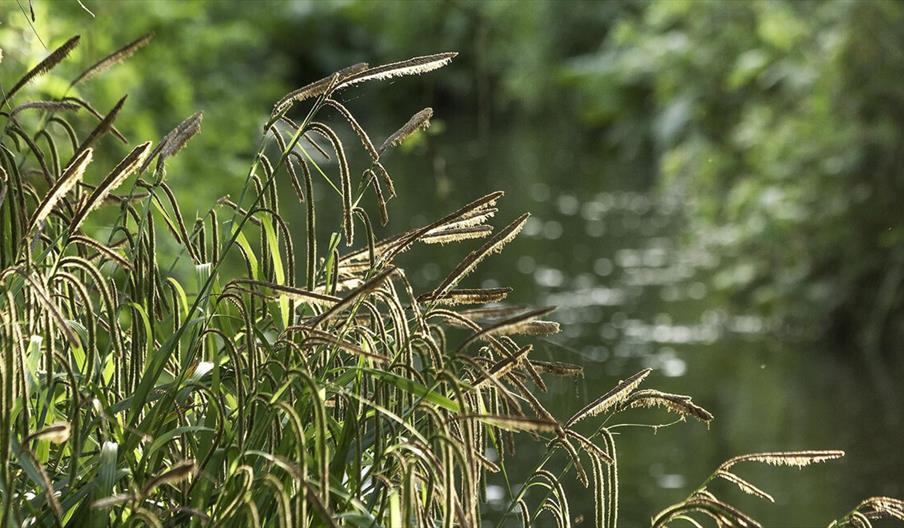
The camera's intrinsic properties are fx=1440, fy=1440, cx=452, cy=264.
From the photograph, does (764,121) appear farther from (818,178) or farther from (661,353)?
(661,353)

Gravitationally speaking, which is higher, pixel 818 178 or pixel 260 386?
pixel 818 178

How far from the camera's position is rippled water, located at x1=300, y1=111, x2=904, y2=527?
5.61m

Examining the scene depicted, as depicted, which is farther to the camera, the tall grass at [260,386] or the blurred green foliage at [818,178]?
the blurred green foliage at [818,178]

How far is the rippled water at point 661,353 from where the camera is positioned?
221 inches

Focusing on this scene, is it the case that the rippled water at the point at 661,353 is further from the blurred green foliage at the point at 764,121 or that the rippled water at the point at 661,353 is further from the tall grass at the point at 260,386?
the blurred green foliage at the point at 764,121

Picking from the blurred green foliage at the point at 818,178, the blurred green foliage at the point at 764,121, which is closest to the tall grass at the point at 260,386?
the blurred green foliage at the point at 764,121

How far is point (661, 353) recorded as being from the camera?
801cm

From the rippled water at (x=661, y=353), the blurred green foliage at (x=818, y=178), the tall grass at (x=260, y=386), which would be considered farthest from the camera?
the blurred green foliage at (x=818, y=178)

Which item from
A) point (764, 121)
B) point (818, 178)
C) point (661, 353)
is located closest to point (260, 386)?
point (661, 353)

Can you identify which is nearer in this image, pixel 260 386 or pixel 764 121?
pixel 260 386

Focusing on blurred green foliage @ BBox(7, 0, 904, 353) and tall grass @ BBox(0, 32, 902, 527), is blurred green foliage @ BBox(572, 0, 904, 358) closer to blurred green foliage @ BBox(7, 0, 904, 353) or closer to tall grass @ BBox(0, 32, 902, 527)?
blurred green foliage @ BBox(7, 0, 904, 353)

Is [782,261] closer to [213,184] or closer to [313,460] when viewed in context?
[213,184]

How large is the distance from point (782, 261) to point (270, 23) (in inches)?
649

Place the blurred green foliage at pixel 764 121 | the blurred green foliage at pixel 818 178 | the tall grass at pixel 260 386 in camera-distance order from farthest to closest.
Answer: the blurred green foliage at pixel 818 178 → the blurred green foliage at pixel 764 121 → the tall grass at pixel 260 386
